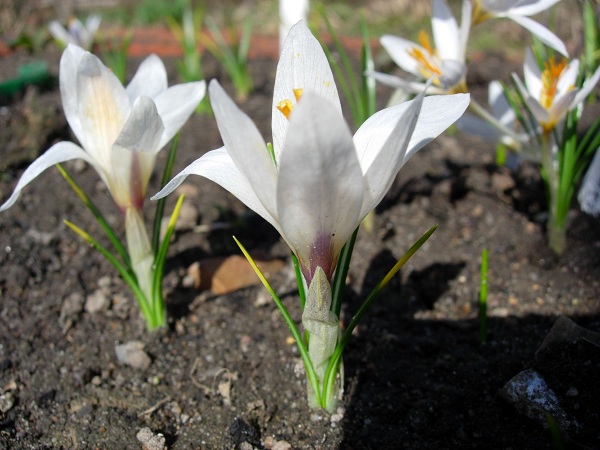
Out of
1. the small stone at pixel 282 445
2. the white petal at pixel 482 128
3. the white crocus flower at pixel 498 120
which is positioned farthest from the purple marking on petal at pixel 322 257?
the white petal at pixel 482 128

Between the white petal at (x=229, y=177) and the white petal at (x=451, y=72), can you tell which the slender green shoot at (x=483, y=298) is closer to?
the white petal at (x=451, y=72)

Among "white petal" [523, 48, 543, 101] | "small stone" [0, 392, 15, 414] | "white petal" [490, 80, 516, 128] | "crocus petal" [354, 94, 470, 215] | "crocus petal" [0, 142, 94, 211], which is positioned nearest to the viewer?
"crocus petal" [354, 94, 470, 215]

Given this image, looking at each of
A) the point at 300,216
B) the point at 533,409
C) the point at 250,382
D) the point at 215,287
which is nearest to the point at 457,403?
the point at 533,409

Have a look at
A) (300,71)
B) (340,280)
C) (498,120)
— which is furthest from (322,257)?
(498,120)

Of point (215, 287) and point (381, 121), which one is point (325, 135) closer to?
point (381, 121)

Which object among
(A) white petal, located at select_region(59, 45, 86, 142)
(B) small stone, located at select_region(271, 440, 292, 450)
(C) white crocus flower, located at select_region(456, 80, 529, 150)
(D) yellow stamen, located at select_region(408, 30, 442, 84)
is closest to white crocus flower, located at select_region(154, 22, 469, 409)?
(B) small stone, located at select_region(271, 440, 292, 450)

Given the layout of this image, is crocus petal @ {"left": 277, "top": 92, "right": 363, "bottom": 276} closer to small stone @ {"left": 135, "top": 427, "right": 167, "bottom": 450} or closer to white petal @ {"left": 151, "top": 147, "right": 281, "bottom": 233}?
white petal @ {"left": 151, "top": 147, "right": 281, "bottom": 233}
